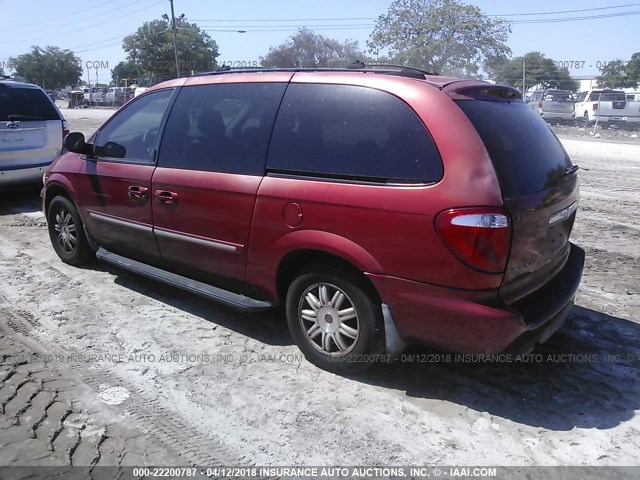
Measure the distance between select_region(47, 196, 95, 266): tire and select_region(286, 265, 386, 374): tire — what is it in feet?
9.19

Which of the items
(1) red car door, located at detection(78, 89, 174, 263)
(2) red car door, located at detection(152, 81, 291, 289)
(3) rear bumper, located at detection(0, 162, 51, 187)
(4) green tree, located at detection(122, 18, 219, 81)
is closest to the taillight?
(2) red car door, located at detection(152, 81, 291, 289)

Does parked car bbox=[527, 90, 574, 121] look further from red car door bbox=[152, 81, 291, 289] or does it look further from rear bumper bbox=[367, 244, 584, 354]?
rear bumper bbox=[367, 244, 584, 354]

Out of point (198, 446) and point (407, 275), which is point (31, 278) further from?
point (407, 275)

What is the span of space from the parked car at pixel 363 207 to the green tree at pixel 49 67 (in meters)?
89.6

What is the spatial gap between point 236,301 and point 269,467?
1349mm

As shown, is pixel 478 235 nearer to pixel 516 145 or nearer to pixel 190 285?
pixel 516 145

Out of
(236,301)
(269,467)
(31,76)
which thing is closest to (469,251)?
(269,467)

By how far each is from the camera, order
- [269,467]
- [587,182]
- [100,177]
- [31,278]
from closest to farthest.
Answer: [269,467] → [100,177] → [31,278] → [587,182]

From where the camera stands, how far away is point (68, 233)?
5.39 m

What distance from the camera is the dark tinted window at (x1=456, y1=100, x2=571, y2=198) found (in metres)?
2.85

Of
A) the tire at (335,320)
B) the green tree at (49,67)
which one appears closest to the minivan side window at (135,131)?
the tire at (335,320)

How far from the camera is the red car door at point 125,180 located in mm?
4309

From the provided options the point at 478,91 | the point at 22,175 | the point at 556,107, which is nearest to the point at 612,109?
the point at 556,107

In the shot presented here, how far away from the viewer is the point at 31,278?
5.10 meters
